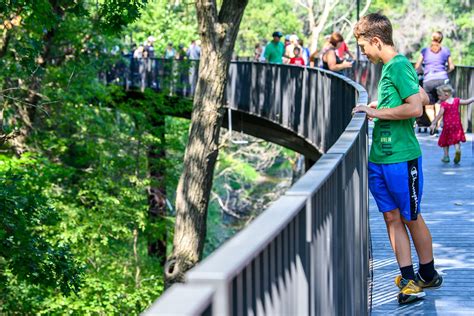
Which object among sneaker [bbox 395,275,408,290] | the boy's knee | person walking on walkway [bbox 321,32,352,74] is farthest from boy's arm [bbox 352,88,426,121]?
person walking on walkway [bbox 321,32,352,74]

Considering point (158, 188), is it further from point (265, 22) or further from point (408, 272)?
point (265, 22)

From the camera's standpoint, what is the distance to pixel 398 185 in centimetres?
646

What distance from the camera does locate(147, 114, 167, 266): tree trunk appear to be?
103ft

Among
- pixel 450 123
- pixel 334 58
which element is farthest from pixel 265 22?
pixel 450 123

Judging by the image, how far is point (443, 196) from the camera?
12.3 meters

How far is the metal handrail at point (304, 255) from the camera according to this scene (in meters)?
2.27

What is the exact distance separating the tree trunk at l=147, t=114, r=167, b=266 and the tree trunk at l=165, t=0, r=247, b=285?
12.9 meters

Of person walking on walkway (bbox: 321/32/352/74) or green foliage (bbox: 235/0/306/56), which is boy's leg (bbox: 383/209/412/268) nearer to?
person walking on walkway (bbox: 321/32/352/74)

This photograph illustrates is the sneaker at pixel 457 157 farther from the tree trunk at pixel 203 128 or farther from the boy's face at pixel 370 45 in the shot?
the boy's face at pixel 370 45

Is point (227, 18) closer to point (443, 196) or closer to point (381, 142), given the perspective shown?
point (443, 196)

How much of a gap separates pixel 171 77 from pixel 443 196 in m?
19.8

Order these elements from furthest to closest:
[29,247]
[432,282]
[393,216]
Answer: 1. [29,247]
2. [432,282]
3. [393,216]

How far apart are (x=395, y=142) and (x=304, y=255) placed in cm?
305

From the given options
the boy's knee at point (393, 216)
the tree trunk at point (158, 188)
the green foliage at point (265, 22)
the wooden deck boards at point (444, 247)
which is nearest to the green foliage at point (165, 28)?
the green foliage at point (265, 22)
